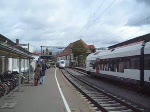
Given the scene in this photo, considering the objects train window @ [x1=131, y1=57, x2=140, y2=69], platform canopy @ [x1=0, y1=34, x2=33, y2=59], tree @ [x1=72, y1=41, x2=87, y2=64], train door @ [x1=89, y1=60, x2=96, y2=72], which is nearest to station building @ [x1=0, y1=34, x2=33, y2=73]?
platform canopy @ [x1=0, y1=34, x2=33, y2=59]

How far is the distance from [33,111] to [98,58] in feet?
88.1

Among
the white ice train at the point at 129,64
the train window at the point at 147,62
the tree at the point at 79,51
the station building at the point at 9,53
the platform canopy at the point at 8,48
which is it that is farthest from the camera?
the tree at the point at 79,51

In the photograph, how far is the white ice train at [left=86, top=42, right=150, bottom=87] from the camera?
20859mm

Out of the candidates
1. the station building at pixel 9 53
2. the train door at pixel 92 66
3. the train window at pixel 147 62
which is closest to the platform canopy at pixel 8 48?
the station building at pixel 9 53

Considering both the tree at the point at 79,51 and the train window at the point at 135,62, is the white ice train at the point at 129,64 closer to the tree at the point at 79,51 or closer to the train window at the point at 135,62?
the train window at the point at 135,62

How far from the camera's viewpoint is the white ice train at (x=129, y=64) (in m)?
20.9

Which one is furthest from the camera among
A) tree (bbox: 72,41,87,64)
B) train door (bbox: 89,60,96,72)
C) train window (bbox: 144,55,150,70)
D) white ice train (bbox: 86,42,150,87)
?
tree (bbox: 72,41,87,64)

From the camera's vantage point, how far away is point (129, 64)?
24.8m

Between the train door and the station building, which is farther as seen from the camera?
the train door

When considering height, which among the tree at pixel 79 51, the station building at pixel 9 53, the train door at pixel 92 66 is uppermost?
the tree at pixel 79 51

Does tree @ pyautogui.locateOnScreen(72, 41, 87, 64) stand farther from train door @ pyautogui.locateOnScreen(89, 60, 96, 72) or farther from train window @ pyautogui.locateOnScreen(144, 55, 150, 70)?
train window @ pyautogui.locateOnScreen(144, 55, 150, 70)

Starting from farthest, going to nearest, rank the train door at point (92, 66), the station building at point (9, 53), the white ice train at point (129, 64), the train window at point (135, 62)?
the train door at point (92, 66) < the train window at point (135, 62) < the white ice train at point (129, 64) < the station building at point (9, 53)

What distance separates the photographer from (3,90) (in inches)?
683

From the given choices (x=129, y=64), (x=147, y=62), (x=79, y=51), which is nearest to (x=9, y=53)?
(x=147, y=62)
